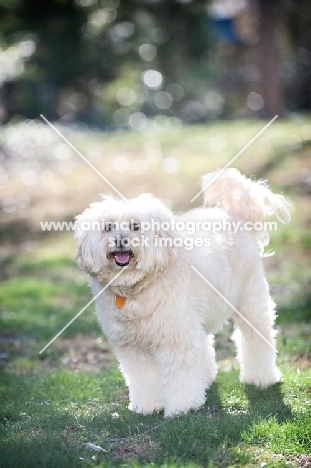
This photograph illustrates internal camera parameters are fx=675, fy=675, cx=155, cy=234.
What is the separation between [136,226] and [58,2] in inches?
868

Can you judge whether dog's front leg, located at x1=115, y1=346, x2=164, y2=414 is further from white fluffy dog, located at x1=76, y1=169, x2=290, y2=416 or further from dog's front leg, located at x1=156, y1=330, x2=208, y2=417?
dog's front leg, located at x1=156, y1=330, x2=208, y2=417

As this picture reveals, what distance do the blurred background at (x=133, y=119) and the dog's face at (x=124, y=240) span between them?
8.12 feet

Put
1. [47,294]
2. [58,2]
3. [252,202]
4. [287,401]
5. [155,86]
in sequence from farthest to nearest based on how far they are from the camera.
A: [155,86]
[58,2]
[47,294]
[252,202]
[287,401]

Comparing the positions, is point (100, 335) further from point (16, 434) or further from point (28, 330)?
point (16, 434)

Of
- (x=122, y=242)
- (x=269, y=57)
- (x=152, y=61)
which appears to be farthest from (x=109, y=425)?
(x=152, y=61)

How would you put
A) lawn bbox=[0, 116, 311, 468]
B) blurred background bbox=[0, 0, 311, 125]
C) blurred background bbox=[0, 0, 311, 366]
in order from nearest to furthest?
1. lawn bbox=[0, 116, 311, 468]
2. blurred background bbox=[0, 0, 311, 366]
3. blurred background bbox=[0, 0, 311, 125]

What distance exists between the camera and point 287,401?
530cm

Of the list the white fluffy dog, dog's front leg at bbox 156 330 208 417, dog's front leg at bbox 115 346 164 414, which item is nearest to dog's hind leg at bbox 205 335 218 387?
the white fluffy dog

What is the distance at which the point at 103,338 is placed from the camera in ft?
24.8

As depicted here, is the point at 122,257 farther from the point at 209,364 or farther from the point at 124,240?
the point at 209,364

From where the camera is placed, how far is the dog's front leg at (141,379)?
530 cm

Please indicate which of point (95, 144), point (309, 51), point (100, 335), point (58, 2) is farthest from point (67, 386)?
point (309, 51)

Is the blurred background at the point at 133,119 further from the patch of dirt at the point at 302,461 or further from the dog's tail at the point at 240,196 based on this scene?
the patch of dirt at the point at 302,461

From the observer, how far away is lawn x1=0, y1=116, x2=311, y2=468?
4.41 m
